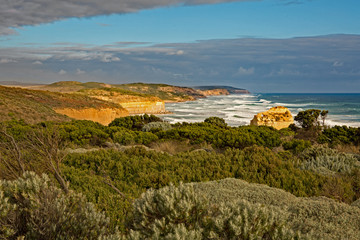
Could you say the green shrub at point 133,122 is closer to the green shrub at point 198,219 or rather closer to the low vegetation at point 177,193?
the low vegetation at point 177,193

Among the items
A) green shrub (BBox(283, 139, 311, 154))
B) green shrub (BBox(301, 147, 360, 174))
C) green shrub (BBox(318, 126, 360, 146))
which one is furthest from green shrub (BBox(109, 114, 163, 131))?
green shrub (BBox(301, 147, 360, 174))

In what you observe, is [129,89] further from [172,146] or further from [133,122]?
[172,146]

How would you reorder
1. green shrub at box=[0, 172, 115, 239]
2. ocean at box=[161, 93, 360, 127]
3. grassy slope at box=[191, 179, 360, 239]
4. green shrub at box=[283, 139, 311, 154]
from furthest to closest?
1. ocean at box=[161, 93, 360, 127]
2. green shrub at box=[283, 139, 311, 154]
3. grassy slope at box=[191, 179, 360, 239]
4. green shrub at box=[0, 172, 115, 239]

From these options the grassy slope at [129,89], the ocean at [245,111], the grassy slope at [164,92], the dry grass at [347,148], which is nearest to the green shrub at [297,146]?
the dry grass at [347,148]

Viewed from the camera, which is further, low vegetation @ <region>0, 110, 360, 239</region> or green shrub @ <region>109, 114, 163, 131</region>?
green shrub @ <region>109, 114, 163, 131</region>

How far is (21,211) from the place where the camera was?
3.55 meters

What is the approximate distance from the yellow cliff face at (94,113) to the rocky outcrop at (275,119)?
76.1ft

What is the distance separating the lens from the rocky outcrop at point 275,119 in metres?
31.3

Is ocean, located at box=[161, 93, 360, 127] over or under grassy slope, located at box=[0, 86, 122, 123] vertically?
under

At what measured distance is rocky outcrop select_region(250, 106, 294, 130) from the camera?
31.3 metres

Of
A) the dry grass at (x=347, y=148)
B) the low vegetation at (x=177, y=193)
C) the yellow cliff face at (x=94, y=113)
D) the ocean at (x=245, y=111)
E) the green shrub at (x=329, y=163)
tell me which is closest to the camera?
the low vegetation at (x=177, y=193)

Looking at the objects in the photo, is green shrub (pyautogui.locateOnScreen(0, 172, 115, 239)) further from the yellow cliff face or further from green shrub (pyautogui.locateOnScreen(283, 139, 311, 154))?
the yellow cliff face

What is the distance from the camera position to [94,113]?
44.8 m

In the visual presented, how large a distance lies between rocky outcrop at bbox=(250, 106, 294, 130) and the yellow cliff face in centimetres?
2319
